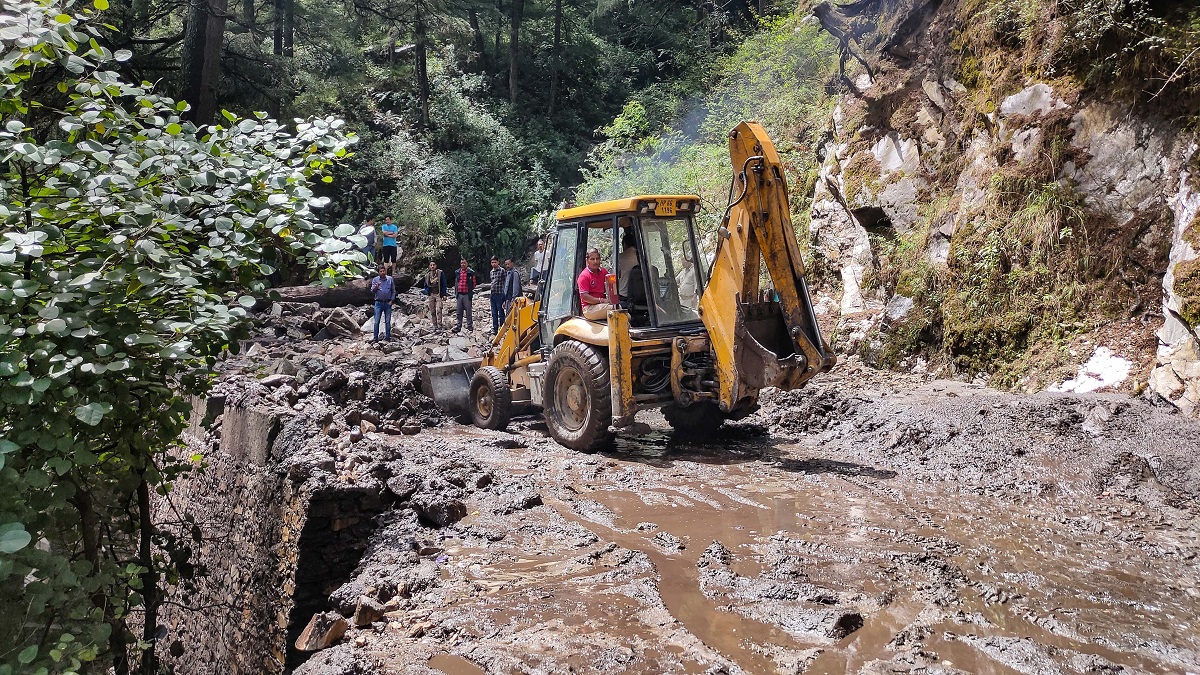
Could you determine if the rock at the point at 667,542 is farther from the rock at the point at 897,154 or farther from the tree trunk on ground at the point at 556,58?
the tree trunk on ground at the point at 556,58

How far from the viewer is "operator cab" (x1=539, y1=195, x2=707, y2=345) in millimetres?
8023

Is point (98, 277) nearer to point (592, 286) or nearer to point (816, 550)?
point (816, 550)

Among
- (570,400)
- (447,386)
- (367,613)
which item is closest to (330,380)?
(447,386)

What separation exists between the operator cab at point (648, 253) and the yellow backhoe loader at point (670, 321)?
0.04 feet

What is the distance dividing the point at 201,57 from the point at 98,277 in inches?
425

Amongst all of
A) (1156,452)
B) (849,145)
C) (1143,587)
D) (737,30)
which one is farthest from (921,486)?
(737,30)

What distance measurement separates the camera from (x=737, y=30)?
2705 cm

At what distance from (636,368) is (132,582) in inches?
196

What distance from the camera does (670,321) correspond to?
8055mm

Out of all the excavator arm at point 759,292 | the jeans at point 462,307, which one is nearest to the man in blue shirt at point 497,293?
the jeans at point 462,307

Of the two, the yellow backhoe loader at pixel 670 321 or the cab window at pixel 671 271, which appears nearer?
the yellow backhoe loader at pixel 670 321

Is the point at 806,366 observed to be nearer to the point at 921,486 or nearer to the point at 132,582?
the point at 921,486

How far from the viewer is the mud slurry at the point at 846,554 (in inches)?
144

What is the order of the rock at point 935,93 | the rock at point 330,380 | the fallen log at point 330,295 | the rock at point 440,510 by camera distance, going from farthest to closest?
1. the fallen log at point 330,295
2. the rock at point 935,93
3. the rock at point 330,380
4. the rock at point 440,510
